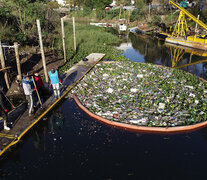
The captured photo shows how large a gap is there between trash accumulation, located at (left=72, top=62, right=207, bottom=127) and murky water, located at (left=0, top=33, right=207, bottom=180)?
0.78 m

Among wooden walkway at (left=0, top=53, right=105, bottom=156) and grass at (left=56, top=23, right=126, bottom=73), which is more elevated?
grass at (left=56, top=23, right=126, bottom=73)

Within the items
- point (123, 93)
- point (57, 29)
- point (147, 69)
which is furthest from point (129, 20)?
point (123, 93)

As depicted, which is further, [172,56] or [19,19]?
[172,56]

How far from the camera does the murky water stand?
19.5ft

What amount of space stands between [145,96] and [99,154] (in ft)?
14.6

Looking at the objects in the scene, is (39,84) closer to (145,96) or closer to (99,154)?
(99,154)

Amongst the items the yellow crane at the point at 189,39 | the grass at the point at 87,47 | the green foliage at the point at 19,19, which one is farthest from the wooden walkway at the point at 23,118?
the yellow crane at the point at 189,39

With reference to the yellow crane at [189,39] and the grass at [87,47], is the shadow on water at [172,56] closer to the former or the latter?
the yellow crane at [189,39]

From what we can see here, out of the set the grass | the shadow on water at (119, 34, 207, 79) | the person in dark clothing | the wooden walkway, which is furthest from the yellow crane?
the person in dark clothing

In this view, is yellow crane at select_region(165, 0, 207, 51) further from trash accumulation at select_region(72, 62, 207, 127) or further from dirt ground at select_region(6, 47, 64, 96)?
dirt ground at select_region(6, 47, 64, 96)

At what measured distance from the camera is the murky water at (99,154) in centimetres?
596

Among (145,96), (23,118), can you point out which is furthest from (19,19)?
(145,96)

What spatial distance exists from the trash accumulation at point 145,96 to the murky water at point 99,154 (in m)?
0.78

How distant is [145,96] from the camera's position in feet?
33.0
